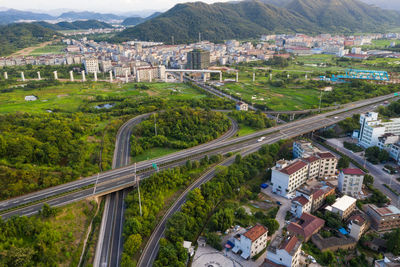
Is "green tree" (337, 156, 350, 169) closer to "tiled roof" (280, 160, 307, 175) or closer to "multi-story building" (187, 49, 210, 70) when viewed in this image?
"tiled roof" (280, 160, 307, 175)

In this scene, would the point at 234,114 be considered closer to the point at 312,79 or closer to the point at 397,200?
the point at 397,200

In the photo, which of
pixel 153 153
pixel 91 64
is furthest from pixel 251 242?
pixel 91 64

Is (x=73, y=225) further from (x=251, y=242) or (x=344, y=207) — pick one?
(x=344, y=207)

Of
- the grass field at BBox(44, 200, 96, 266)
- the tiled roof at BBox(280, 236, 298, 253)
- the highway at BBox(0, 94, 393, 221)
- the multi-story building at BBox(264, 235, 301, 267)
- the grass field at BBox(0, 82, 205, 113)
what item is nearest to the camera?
the multi-story building at BBox(264, 235, 301, 267)

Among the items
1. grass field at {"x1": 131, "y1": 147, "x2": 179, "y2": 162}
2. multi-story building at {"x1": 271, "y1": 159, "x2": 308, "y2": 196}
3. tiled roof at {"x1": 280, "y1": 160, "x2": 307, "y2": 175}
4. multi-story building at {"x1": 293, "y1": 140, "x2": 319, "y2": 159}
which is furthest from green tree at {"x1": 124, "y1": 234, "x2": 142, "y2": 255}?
multi-story building at {"x1": 293, "y1": 140, "x2": 319, "y2": 159}

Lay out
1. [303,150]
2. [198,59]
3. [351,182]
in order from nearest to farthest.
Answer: [351,182] → [303,150] → [198,59]
